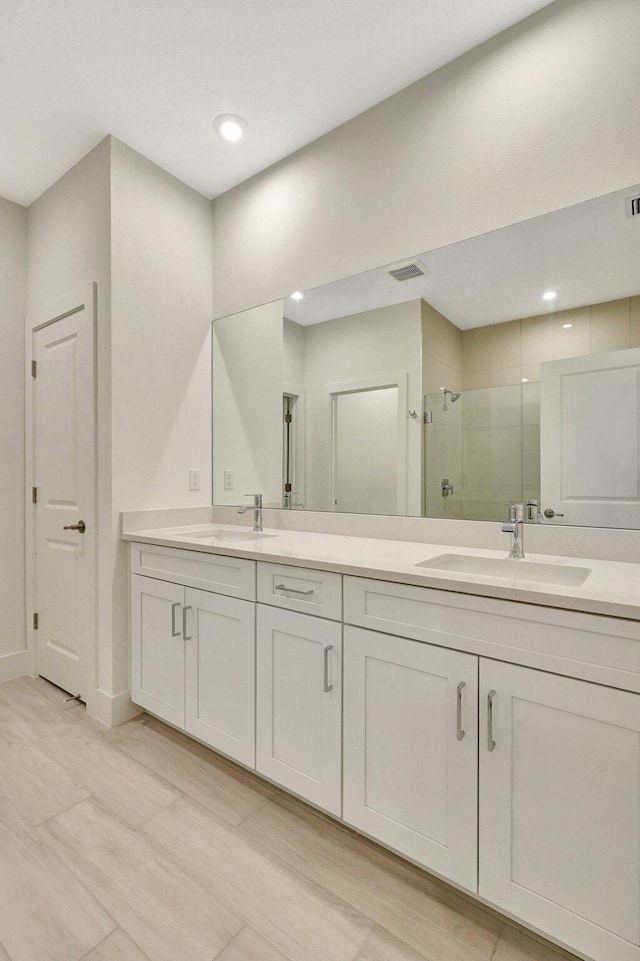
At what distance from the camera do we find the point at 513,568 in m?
1.47

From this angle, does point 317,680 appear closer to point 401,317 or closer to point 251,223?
point 401,317

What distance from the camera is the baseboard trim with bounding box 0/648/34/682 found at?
255 cm

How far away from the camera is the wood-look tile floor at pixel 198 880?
112 centimetres

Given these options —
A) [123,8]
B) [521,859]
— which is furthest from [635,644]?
[123,8]

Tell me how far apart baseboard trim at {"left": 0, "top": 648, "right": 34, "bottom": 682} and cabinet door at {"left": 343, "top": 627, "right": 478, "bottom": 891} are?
2168 mm

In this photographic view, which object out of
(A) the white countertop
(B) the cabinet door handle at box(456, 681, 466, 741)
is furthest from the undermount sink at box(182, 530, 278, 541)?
(B) the cabinet door handle at box(456, 681, 466, 741)

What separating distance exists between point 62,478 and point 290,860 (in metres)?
1.96

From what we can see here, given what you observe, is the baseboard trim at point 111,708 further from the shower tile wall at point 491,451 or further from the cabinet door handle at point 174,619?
the shower tile wall at point 491,451

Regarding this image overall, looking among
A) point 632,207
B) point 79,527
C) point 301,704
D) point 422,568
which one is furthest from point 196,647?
point 632,207

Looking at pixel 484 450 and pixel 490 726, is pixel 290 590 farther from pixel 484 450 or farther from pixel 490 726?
pixel 484 450

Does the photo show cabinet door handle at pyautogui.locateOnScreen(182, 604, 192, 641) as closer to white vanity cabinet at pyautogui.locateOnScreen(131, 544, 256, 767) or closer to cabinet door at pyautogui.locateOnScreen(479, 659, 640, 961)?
white vanity cabinet at pyautogui.locateOnScreen(131, 544, 256, 767)

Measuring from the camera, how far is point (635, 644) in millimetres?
938

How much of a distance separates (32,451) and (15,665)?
121cm

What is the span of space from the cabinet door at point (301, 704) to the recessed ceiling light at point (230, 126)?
2065mm
